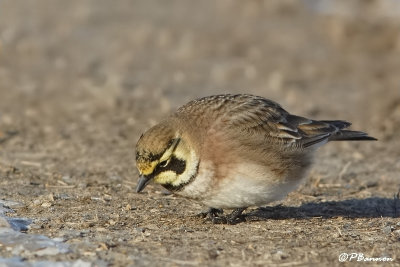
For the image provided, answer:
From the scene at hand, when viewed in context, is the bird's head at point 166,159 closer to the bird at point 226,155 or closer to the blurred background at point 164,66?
the bird at point 226,155

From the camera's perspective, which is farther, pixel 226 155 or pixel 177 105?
pixel 177 105

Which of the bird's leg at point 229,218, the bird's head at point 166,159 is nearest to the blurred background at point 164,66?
the bird's leg at point 229,218

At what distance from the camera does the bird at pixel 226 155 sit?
7.24 meters

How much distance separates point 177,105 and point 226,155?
19.2ft

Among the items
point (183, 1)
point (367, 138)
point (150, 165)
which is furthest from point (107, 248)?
point (183, 1)

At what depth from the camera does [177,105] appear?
13.2 metres

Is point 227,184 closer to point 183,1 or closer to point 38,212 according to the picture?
point 38,212

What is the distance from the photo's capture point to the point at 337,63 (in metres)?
16.4

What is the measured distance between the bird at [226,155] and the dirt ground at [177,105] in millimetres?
342

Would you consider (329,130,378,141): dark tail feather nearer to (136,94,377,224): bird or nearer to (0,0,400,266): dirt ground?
(136,94,377,224): bird

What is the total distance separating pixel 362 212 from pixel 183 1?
11.8 metres

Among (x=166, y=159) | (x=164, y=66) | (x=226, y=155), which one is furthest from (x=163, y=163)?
(x=164, y=66)

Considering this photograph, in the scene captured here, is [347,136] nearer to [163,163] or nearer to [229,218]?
[229,218]

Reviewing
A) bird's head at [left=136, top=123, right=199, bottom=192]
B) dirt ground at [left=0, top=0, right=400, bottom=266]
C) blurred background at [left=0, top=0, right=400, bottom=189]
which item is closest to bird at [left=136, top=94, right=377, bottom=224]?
bird's head at [left=136, top=123, right=199, bottom=192]
